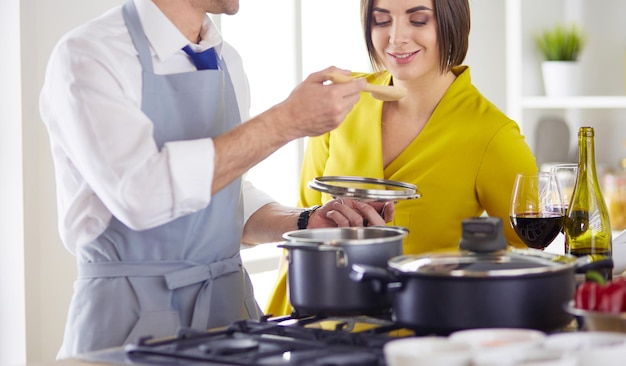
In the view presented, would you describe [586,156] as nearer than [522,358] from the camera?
No

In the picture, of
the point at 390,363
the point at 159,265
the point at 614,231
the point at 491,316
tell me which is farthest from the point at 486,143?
the point at 614,231

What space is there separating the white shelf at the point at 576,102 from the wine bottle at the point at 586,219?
231 centimetres

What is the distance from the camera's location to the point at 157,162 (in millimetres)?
1665

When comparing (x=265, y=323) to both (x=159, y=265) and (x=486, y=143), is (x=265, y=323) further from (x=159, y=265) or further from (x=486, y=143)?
(x=486, y=143)

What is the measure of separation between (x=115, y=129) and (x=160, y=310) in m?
0.37

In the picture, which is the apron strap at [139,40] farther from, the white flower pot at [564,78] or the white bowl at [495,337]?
the white flower pot at [564,78]

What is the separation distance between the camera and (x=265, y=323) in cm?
160

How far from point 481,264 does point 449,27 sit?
115cm

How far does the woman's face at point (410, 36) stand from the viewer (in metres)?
2.44

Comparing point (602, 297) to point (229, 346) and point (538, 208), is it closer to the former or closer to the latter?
point (229, 346)

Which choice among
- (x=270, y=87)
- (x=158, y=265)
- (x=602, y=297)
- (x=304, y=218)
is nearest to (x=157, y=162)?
(x=158, y=265)

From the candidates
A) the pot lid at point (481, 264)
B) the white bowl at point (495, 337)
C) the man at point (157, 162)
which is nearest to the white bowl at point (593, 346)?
the white bowl at point (495, 337)

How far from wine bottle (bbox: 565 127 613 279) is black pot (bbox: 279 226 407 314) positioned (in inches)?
23.5

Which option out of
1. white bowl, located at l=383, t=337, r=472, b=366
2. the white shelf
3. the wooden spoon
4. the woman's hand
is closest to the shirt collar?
the wooden spoon
